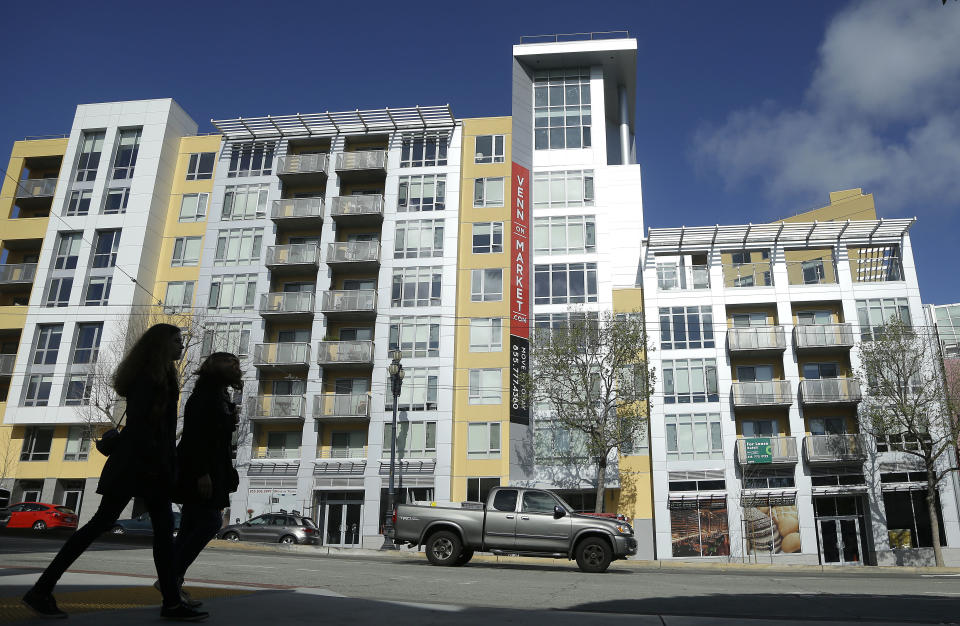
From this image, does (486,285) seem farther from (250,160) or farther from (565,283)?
(250,160)

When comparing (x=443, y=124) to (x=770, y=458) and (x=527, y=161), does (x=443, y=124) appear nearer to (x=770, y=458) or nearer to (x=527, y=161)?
(x=527, y=161)

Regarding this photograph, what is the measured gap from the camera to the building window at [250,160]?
47406mm

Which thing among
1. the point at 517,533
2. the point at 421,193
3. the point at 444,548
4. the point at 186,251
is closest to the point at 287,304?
the point at 186,251

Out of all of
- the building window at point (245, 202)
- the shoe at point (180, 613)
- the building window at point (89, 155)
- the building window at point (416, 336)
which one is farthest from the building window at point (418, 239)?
the shoe at point (180, 613)

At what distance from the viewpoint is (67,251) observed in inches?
1816

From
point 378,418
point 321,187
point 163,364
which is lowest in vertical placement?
point 163,364

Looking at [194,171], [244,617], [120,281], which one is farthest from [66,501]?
[244,617]

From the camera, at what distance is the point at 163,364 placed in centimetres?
516

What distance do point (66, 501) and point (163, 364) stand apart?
144 feet

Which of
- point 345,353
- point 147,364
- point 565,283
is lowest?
point 147,364

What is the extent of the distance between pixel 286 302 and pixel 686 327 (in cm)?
2364

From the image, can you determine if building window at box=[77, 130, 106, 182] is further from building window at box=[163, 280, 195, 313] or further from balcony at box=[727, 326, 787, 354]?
balcony at box=[727, 326, 787, 354]

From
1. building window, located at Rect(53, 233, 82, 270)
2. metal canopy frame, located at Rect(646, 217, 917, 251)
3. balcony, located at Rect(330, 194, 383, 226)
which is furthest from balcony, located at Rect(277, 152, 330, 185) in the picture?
metal canopy frame, located at Rect(646, 217, 917, 251)

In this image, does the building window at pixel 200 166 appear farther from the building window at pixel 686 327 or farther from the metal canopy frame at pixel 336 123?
the building window at pixel 686 327
